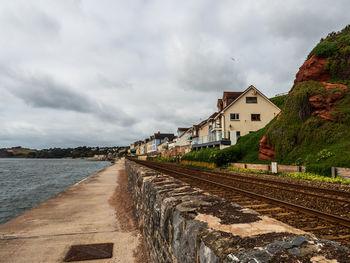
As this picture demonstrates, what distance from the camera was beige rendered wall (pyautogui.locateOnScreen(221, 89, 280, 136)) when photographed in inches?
1441

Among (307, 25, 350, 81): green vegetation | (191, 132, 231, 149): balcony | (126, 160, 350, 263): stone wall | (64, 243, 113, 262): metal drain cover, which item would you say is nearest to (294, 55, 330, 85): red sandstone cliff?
(307, 25, 350, 81): green vegetation

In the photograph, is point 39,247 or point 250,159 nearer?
point 39,247

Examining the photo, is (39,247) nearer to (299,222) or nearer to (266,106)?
(299,222)

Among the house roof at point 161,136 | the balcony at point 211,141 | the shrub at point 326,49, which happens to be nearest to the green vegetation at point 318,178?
the shrub at point 326,49

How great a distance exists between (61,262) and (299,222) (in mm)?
5396

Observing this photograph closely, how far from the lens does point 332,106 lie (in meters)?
18.9

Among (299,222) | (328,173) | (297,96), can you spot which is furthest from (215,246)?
(297,96)

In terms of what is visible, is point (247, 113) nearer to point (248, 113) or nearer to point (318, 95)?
point (248, 113)

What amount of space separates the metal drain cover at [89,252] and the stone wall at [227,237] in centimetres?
238

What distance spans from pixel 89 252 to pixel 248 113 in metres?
35.6

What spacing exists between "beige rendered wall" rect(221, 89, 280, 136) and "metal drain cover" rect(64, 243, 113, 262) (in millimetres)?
33013

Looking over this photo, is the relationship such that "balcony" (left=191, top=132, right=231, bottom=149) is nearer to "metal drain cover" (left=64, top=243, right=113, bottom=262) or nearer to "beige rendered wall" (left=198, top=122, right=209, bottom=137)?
"beige rendered wall" (left=198, top=122, right=209, bottom=137)

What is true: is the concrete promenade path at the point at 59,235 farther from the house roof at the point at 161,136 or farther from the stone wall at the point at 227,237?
the house roof at the point at 161,136

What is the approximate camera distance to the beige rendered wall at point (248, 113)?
1441 inches
